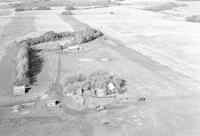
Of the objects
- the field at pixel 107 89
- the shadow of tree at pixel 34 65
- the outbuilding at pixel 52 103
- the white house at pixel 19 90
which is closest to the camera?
the field at pixel 107 89

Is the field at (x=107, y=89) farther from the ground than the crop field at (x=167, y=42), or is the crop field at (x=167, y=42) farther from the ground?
the crop field at (x=167, y=42)

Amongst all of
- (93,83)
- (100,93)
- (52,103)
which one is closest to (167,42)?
(93,83)

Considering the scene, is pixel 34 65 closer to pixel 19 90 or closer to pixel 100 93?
pixel 19 90

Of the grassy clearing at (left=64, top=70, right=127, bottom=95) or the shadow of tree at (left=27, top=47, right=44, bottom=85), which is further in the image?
the shadow of tree at (left=27, top=47, right=44, bottom=85)

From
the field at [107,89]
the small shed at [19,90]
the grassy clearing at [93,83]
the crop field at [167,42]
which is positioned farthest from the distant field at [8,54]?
the crop field at [167,42]

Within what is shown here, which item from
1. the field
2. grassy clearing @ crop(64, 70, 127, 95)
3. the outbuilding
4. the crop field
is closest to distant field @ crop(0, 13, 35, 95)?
the field

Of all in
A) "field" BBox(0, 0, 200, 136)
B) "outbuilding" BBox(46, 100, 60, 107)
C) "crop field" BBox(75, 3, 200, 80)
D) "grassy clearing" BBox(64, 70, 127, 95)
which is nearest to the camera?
"field" BBox(0, 0, 200, 136)

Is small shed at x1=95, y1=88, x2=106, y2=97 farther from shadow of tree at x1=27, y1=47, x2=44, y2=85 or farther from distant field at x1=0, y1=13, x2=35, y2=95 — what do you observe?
distant field at x1=0, y1=13, x2=35, y2=95

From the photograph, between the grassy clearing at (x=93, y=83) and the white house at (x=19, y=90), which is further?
the grassy clearing at (x=93, y=83)

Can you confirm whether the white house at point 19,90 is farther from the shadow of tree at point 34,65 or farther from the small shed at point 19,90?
the shadow of tree at point 34,65
